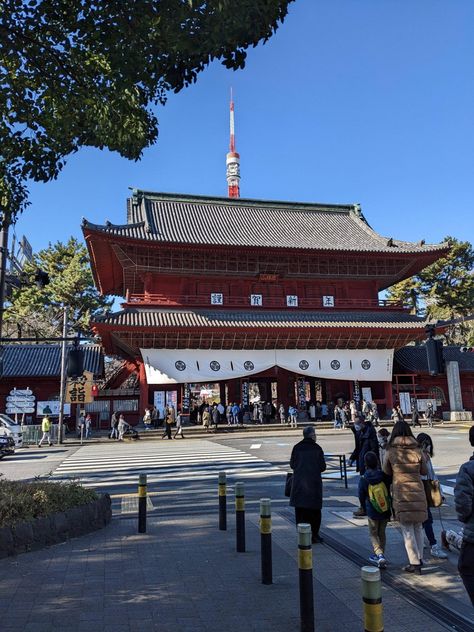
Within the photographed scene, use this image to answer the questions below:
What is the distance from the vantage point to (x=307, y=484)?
6.60 meters

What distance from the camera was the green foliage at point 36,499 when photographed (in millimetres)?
6812

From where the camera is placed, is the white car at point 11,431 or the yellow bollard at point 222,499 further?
the white car at point 11,431

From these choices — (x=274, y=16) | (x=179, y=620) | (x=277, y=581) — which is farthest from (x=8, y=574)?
(x=274, y=16)

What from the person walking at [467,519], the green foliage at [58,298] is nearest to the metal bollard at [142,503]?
the person walking at [467,519]

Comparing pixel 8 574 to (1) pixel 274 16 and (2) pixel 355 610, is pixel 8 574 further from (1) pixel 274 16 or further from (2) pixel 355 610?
(1) pixel 274 16

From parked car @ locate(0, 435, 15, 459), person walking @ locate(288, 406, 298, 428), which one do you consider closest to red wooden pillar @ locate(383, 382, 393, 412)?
person walking @ locate(288, 406, 298, 428)

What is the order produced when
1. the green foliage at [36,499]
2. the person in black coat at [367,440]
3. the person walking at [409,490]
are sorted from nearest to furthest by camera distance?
1. the person walking at [409,490]
2. the green foliage at [36,499]
3. the person in black coat at [367,440]

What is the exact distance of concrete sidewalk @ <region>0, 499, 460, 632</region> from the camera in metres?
4.44

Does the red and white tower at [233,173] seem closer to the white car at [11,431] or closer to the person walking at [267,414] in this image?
the person walking at [267,414]

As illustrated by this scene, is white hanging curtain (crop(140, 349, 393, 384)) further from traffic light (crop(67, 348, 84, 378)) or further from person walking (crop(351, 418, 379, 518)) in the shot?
person walking (crop(351, 418, 379, 518))

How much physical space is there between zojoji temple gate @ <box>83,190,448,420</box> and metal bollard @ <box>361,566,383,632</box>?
25392mm

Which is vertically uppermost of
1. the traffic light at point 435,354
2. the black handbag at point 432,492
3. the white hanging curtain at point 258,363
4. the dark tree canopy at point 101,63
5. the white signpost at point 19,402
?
the dark tree canopy at point 101,63

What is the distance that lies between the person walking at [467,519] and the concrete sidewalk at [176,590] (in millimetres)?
879

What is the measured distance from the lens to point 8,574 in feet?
19.0
